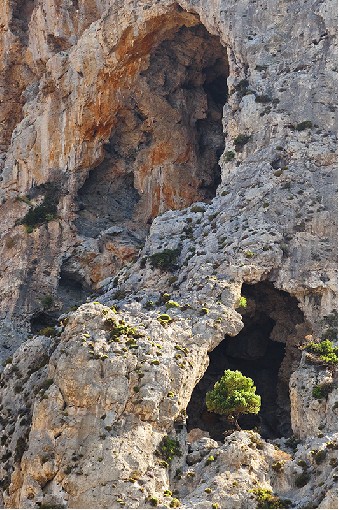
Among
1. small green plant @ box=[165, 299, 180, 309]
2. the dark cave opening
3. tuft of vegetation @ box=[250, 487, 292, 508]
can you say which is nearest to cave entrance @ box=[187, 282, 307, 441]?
small green plant @ box=[165, 299, 180, 309]

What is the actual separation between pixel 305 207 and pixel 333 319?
6.69 meters

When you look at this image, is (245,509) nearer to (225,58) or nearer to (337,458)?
(337,458)

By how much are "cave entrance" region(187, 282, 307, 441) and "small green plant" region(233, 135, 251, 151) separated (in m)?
9.53

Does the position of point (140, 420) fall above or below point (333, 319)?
Result: below

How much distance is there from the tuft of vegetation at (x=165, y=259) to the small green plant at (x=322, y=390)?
10820 millimetres

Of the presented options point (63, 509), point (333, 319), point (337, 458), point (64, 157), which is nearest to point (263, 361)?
point (333, 319)

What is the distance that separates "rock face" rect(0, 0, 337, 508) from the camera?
3316 cm

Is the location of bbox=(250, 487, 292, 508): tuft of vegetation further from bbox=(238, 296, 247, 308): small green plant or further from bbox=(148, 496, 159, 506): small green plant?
bbox=(238, 296, 247, 308): small green plant

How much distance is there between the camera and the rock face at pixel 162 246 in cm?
3316

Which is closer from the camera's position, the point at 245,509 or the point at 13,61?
the point at 245,509

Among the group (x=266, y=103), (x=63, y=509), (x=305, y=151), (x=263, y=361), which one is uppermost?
(x=266, y=103)

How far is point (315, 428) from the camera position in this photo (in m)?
34.7

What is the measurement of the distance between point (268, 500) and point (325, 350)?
28.4 feet

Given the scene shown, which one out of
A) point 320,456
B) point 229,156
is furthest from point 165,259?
point 320,456
